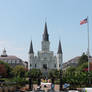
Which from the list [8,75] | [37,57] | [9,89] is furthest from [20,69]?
[9,89]

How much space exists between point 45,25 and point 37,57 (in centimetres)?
1774

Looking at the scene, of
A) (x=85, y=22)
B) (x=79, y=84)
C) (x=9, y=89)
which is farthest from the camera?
(x=85, y=22)

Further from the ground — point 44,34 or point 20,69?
point 44,34

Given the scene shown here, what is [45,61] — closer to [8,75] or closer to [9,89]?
[8,75]

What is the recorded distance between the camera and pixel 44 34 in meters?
121

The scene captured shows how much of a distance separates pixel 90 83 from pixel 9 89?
14915 mm

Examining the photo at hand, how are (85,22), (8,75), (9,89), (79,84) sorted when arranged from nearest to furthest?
1. (9,89)
2. (79,84)
3. (85,22)
4. (8,75)

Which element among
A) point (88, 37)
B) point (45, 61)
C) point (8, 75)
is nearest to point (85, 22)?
point (88, 37)

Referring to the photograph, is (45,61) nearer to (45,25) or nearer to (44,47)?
(44,47)

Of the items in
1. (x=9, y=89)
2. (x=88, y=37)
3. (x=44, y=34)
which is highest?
(x=44, y=34)

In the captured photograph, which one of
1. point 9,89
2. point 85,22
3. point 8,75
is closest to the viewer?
point 9,89

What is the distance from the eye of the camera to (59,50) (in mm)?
120188

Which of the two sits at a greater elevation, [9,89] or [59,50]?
[59,50]

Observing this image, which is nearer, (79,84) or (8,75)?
(79,84)
